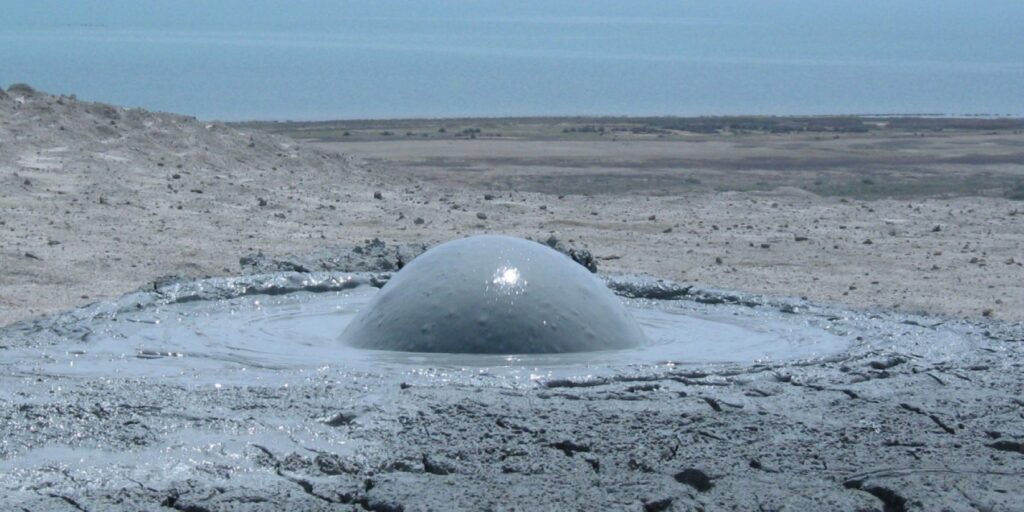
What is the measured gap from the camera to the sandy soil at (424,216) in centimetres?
1230

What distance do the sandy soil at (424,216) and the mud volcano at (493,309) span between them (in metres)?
3.54

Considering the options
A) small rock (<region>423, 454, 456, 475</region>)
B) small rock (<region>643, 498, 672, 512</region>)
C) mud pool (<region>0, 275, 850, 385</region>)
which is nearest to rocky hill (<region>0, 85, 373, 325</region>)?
mud pool (<region>0, 275, 850, 385</region>)

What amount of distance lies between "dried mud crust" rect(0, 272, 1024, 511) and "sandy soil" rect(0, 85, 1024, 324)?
4527 mm

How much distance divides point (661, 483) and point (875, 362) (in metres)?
2.54

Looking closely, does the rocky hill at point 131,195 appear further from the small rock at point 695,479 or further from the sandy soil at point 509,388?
the small rock at point 695,479

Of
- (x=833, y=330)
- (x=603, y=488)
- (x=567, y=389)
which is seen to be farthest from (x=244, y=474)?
(x=833, y=330)

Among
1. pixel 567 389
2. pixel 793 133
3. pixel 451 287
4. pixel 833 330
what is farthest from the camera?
pixel 793 133

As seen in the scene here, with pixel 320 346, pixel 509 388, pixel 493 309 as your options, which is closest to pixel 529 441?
pixel 509 388

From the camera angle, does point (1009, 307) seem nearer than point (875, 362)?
No

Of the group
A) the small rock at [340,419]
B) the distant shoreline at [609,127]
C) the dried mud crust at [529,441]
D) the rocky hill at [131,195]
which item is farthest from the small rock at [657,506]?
the distant shoreline at [609,127]

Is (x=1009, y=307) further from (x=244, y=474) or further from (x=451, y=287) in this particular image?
(x=244, y=474)

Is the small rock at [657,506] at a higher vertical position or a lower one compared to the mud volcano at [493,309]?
lower

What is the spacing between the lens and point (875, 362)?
7.42 metres

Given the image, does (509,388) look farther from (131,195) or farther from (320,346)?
(131,195)
